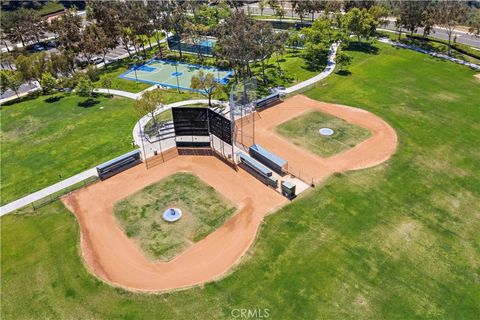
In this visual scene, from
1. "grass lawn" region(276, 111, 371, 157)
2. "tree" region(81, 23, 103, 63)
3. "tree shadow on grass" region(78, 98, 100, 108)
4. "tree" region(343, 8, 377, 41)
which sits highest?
"tree" region(343, 8, 377, 41)

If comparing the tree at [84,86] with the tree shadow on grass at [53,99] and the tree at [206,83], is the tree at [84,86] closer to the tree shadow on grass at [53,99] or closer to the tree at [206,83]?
the tree shadow on grass at [53,99]

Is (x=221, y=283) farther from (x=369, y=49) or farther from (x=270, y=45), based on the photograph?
(x=369, y=49)

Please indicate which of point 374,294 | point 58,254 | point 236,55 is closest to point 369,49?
point 236,55

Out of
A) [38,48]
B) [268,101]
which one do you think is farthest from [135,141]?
[38,48]

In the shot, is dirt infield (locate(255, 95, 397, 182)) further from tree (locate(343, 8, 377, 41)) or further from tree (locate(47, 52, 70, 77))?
tree (locate(47, 52, 70, 77))

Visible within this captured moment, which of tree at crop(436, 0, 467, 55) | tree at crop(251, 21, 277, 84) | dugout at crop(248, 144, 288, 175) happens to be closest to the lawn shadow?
tree at crop(251, 21, 277, 84)

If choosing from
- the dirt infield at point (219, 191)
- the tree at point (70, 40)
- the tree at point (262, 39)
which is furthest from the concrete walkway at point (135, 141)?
the tree at point (70, 40)

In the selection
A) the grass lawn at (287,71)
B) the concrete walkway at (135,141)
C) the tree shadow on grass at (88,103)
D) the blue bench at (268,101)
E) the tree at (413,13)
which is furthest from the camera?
the tree at (413,13)
